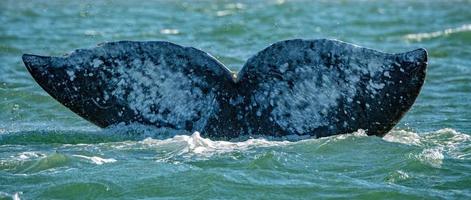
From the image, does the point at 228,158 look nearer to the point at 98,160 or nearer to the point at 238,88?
the point at 238,88

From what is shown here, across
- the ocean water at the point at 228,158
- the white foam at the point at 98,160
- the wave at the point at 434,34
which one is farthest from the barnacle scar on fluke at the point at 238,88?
the wave at the point at 434,34

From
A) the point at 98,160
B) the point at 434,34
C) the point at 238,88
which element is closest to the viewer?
the point at 98,160

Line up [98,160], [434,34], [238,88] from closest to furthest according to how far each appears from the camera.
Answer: [98,160], [238,88], [434,34]

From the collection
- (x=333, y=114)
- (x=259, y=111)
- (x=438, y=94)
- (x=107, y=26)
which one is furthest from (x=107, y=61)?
(x=107, y=26)

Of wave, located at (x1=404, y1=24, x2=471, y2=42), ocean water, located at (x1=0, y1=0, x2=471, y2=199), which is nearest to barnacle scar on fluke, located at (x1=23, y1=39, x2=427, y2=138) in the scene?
ocean water, located at (x1=0, y1=0, x2=471, y2=199)

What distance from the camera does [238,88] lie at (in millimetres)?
9102

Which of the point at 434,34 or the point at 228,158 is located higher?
the point at 434,34

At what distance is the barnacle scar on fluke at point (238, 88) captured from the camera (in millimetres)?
8898

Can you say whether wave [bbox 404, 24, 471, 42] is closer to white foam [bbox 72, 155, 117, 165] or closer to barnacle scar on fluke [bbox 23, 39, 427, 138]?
barnacle scar on fluke [bbox 23, 39, 427, 138]

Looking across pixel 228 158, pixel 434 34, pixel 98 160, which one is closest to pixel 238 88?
pixel 228 158

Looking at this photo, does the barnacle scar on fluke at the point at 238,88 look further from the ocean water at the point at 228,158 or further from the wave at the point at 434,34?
the wave at the point at 434,34

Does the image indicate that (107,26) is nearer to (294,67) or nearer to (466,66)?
(466,66)

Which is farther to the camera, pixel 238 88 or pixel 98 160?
pixel 238 88

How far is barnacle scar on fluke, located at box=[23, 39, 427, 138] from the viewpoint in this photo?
890 cm
